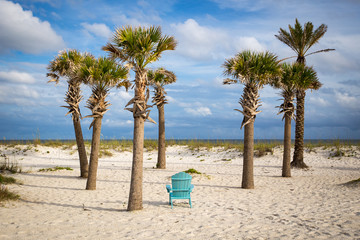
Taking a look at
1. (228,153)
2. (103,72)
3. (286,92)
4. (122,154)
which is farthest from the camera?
(122,154)

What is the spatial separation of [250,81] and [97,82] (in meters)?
5.89

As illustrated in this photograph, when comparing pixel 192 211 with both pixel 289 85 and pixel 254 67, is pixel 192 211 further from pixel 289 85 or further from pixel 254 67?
pixel 289 85

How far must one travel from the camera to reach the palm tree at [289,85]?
43.4ft

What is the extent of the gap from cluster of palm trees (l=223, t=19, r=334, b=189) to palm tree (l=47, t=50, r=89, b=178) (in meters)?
6.74

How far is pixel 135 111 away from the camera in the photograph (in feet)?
24.2

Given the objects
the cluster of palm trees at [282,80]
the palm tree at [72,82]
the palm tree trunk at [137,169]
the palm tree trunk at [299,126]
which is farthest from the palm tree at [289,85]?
the palm tree at [72,82]

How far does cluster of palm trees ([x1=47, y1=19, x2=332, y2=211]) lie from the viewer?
7.35 meters

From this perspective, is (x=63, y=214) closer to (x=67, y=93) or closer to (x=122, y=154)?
(x=67, y=93)

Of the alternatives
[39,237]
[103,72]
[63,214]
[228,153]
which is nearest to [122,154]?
[228,153]

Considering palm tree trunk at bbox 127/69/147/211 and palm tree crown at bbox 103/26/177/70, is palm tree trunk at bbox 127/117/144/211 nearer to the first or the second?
palm tree trunk at bbox 127/69/147/211

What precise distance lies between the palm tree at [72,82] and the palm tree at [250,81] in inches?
276

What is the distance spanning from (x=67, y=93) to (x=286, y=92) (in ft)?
34.5

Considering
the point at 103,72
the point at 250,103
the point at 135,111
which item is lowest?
the point at 135,111

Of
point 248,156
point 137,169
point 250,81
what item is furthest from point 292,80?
point 137,169
